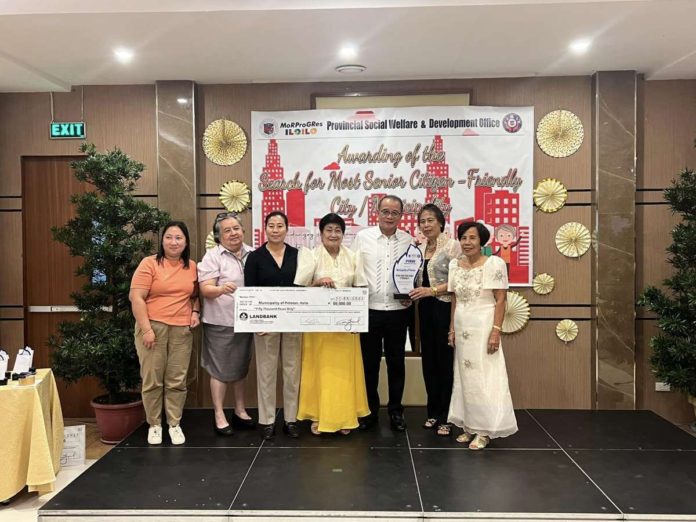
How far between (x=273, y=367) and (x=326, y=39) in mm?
2157

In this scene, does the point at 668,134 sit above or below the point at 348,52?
below

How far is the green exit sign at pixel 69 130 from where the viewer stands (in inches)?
187

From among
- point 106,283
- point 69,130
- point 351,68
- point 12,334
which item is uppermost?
point 351,68

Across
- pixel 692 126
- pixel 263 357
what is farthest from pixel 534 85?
pixel 263 357

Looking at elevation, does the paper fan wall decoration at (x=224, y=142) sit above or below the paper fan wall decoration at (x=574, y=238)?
above

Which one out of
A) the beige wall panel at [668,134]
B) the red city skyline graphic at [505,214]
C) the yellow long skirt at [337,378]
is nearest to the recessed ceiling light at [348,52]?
the red city skyline graphic at [505,214]

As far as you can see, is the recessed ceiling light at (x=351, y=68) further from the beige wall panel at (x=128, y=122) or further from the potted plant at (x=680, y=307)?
the potted plant at (x=680, y=307)

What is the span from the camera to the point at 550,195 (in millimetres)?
4574

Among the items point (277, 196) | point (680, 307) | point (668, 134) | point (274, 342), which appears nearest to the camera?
point (274, 342)

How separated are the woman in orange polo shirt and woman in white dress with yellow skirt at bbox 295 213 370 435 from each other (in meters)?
0.74

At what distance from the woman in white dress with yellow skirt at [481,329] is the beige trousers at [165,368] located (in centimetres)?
179

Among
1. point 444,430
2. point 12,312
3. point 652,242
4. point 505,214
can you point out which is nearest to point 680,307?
point 652,242

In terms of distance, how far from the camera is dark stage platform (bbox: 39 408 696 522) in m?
2.85

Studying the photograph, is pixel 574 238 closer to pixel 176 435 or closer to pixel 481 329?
pixel 481 329
